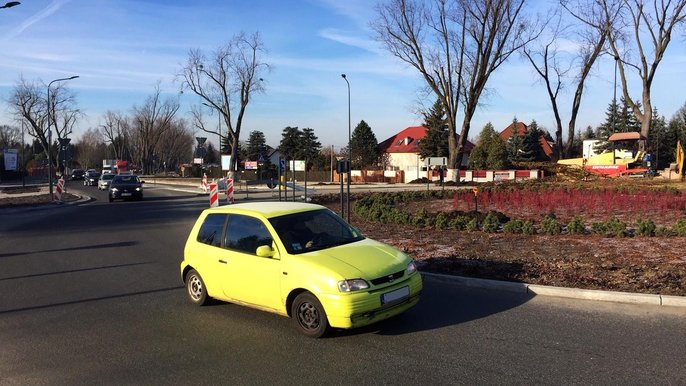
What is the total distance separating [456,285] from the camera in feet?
26.5

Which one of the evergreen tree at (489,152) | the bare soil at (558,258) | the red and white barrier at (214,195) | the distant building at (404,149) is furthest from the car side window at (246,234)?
the distant building at (404,149)

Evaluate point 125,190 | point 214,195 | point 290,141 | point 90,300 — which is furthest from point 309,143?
point 90,300

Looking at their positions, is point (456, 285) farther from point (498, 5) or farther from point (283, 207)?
→ point (498, 5)

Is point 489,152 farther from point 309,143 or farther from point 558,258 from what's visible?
point 558,258

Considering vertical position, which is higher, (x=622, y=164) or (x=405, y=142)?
(x=405, y=142)

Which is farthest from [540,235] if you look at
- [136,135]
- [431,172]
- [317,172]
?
[136,135]

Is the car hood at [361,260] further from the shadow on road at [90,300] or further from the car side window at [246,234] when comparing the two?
the shadow on road at [90,300]

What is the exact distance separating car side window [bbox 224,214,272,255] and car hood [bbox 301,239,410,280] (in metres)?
0.71

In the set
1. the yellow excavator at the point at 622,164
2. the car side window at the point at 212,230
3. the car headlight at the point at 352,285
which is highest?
the yellow excavator at the point at 622,164

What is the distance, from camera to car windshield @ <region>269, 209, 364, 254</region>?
623 centimetres

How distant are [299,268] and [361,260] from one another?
0.69 meters

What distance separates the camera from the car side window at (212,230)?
695 centimetres

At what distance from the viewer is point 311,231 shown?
256 inches

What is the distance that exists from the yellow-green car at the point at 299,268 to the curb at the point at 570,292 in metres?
2.01
